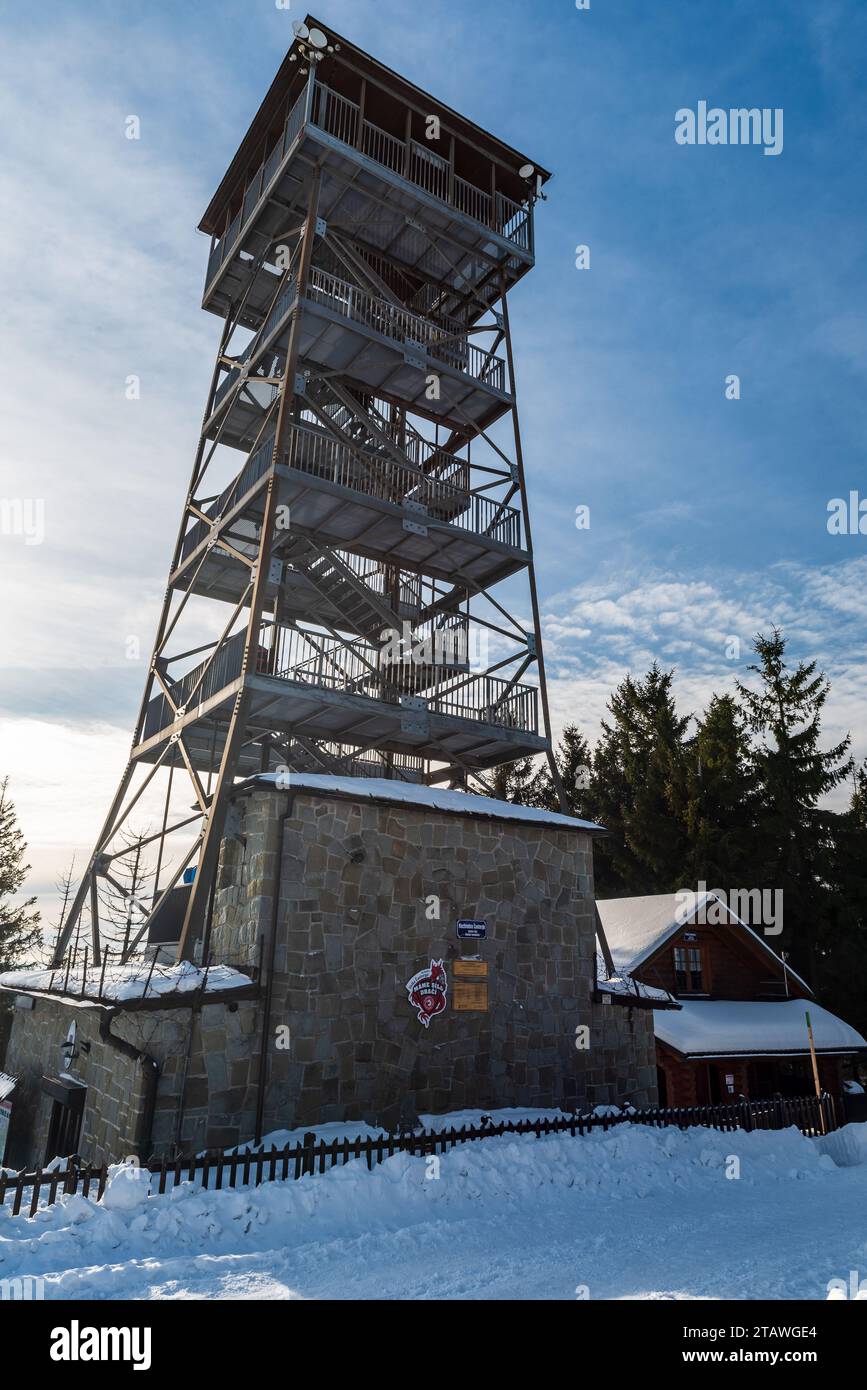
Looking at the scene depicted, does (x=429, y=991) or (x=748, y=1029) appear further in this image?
(x=748, y=1029)

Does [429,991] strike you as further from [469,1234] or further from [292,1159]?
[469,1234]

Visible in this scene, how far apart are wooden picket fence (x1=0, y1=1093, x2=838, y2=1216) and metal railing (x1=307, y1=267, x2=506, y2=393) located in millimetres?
15192

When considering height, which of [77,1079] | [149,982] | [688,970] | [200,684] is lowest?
[77,1079]

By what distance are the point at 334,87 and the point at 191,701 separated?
14.5m

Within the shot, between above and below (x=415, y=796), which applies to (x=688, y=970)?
below

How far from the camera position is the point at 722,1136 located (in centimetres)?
1405

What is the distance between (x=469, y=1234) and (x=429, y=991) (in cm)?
530

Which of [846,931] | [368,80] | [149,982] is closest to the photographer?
[149,982]

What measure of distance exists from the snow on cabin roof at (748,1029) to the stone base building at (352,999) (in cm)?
598

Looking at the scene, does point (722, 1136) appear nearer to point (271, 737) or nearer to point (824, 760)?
point (271, 737)

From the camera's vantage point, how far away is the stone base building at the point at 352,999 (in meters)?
11.5

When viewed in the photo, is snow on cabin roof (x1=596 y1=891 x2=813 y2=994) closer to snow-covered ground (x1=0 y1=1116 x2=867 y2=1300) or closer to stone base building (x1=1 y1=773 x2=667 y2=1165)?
stone base building (x1=1 y1=773 x2=667 y2=1165)

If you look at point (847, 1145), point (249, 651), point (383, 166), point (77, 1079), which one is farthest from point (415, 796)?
point (383, 166)

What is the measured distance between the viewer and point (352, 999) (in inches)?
513
